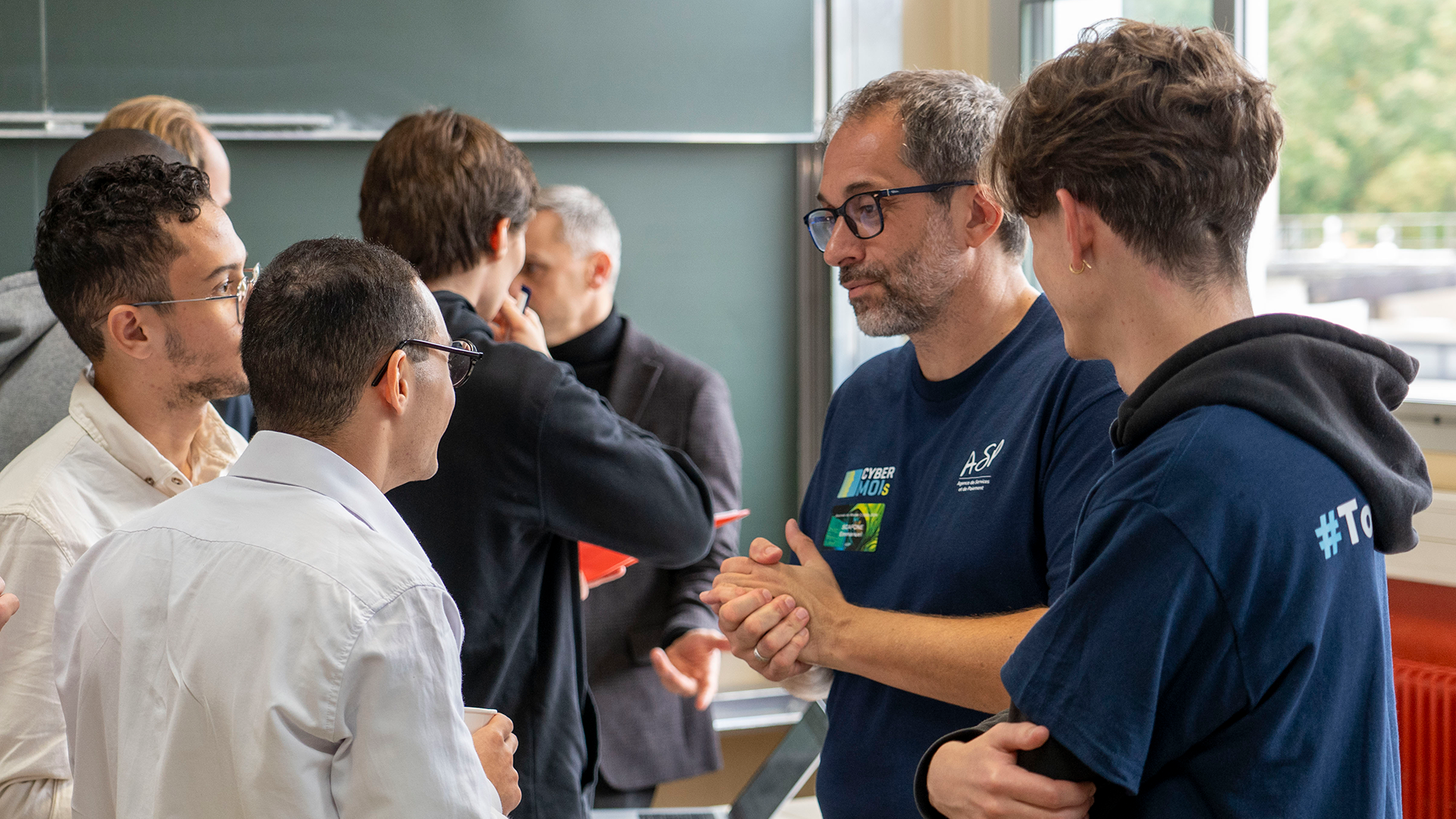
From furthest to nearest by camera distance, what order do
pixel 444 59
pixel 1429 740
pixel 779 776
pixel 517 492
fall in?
pixel 444 59
pixel 779 776
pixel 1429 740
pixel 517 492

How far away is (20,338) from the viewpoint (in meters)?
1.96

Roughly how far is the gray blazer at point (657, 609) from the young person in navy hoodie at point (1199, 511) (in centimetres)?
177

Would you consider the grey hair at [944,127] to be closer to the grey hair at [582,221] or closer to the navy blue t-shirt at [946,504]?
the navy blue t-shirt at [946,504]

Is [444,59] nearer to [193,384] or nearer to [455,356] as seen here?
[193,384]

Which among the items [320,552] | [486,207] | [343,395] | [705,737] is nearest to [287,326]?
[343,395]

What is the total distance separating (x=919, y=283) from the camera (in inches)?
61.4

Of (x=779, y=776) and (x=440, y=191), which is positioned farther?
(x=779, y=776)

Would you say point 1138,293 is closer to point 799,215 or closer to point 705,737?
point 705,737

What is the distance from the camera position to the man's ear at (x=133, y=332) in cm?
151

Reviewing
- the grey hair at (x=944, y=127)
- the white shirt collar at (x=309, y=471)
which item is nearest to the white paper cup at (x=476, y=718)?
the white shirt collar at (x=309, y=471)

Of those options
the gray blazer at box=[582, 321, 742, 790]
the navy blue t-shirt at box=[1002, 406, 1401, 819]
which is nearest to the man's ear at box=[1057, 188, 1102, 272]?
the navy blue t-shirt at box=[1002, 406, 1401, 819]

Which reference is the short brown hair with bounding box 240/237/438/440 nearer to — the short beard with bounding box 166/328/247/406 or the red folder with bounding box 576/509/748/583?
the short beard with bounding box 166/328/247/406

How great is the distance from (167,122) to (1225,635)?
8.25 feet

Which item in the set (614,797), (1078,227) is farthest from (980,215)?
(614,797)
